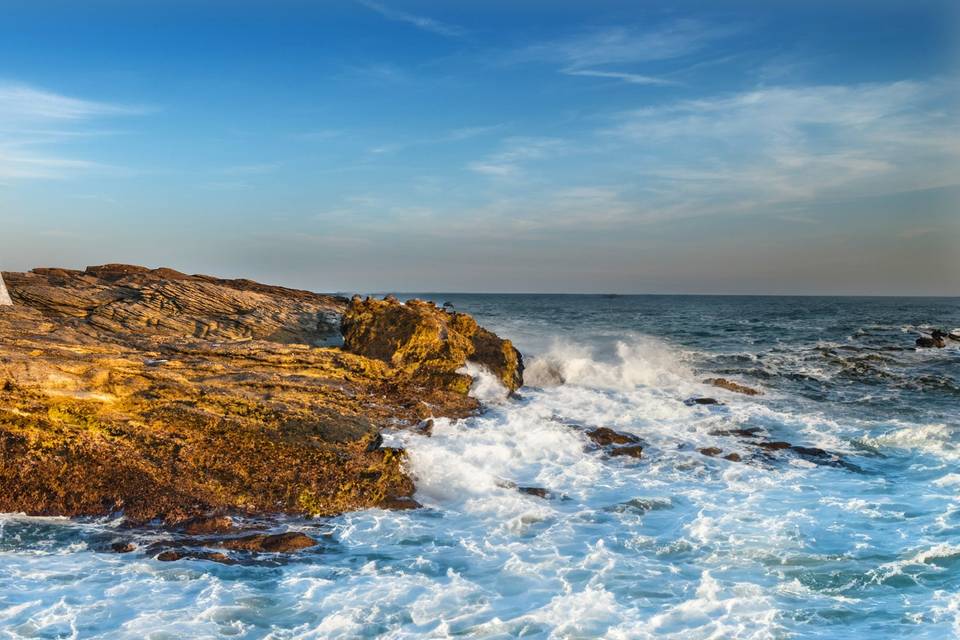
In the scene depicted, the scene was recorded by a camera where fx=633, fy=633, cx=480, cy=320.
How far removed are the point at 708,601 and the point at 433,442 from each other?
735 centimetres

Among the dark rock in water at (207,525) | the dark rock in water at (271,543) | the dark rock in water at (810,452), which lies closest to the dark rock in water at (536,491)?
the dark rock in water at (271,543)

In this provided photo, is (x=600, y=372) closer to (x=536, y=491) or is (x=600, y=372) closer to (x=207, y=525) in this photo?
(x=536, y=491)

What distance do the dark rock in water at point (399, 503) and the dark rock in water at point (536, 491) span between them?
2108 millimetres

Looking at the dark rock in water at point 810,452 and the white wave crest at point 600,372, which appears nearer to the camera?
the dark rock in water at point 810,452

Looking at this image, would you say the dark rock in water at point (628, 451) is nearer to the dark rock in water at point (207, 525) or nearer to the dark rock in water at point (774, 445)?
the dark rock in water at point (774, 445)

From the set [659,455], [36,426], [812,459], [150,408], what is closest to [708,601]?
[659,455]

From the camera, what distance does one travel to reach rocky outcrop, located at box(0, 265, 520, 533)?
11.1m

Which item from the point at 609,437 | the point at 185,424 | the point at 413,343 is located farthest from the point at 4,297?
the point at 609,437

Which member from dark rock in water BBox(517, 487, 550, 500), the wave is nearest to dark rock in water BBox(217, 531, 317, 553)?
dark rock in water BBox(517, 487, 550, 500)

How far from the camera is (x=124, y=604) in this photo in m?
8.09

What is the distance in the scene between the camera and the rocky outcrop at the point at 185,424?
11.1m

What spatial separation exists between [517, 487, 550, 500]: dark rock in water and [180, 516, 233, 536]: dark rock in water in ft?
17.9

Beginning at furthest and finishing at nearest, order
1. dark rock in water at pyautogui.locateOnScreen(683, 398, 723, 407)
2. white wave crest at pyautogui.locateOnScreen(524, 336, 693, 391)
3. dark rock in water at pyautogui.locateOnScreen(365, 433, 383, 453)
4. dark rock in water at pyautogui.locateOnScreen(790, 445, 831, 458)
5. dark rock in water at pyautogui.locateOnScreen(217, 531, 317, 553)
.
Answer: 1. white wave crest at pyautogui.locateOnScreen(524, 336, 693, 391)
2. dark rock in water at pyautogui.locateOnScreen(683, 398, 723, 407)
3. dark rock in water at pyautogui.locateOnScreen(790, 445, 831, 458)
4. dark rock in water at pyautogui.locateOnScreen(365, 433, 383, 453)
5. dark rock in water at pyautogui.locateOnScreen(217, 531, 317, 553)

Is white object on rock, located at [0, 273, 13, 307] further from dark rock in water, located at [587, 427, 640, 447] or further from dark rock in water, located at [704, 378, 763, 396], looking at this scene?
dark rock in water, located at [704, 378, 763, 396]
